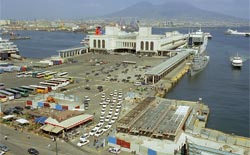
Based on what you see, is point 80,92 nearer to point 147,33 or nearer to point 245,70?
point 245,70

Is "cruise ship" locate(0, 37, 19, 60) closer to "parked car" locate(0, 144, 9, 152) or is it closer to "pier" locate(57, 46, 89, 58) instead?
"pier" locate(57, 46, 89, 58)

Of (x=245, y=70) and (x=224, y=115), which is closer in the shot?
(x=224, y=115)

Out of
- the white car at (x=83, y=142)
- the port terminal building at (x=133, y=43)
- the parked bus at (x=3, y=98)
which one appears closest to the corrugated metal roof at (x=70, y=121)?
the white car at (x=83, y=142)

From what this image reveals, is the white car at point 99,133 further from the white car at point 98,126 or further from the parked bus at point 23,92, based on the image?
the parked bus at point 23,92

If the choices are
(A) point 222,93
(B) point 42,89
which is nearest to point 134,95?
(B) point 42,89

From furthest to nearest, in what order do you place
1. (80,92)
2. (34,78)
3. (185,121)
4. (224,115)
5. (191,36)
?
1. (191,36)
2. (34,78)
3. (80,92)
4. (224,115)
5. (185,121)

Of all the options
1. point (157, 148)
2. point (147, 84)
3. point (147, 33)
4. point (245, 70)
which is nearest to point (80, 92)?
point (147, 84)

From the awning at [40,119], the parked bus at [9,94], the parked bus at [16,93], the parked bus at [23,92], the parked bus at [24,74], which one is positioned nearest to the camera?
the awning at [40,119]

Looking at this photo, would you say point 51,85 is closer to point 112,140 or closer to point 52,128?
point 52,128
